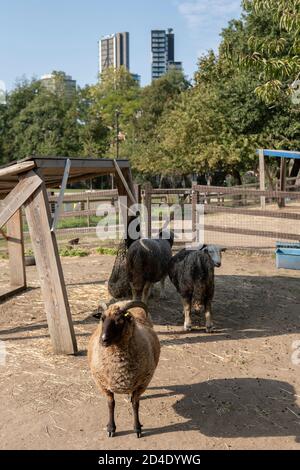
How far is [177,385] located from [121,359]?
53.6 inches

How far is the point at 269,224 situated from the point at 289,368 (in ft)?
45.7

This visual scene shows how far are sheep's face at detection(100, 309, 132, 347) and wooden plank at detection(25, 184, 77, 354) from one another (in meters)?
2.07

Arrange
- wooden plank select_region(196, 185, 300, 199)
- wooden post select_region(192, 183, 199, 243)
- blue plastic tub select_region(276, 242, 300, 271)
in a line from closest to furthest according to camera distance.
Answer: blue plastic tub select_region(276, 242, 300, 271) → wooden plank select_region(196, 185, 300, 199) → wooden post select_region(192, 183, 199, 243)

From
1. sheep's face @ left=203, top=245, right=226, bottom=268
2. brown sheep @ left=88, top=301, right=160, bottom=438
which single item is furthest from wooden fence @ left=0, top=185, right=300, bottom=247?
brown sheep @ left=88, top=301, right=160, bottom=438

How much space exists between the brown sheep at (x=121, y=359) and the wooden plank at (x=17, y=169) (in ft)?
8.11

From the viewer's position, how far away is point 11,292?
910cm

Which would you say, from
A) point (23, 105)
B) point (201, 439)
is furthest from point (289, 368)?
point (23, 105)

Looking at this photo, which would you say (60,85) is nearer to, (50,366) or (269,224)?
(269,224)

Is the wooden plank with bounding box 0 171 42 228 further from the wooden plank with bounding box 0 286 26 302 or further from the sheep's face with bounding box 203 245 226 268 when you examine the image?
the wooden plank with bounding box 0 286 26 302

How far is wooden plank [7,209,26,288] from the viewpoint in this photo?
928 cm

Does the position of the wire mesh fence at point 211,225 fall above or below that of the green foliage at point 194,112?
below

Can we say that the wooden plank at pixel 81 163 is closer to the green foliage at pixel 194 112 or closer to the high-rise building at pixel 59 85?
the green foliage at pixel 194 112

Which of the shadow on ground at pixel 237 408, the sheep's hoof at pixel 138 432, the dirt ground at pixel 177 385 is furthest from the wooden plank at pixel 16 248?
the sheep's hoof at pixel 138 432

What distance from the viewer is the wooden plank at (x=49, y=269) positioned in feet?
19.6
